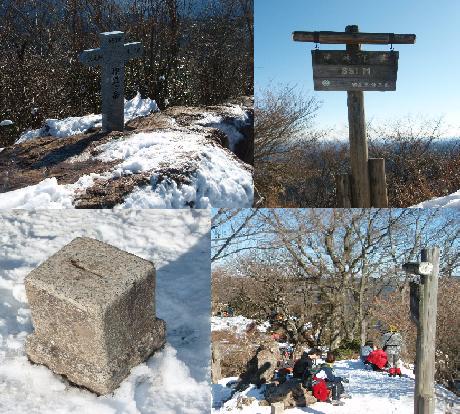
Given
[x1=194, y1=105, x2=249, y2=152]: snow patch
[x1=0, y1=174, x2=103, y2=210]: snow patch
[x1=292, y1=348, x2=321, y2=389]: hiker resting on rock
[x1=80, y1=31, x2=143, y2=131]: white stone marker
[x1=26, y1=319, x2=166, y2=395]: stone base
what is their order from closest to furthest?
[x1=26, y1=319, x2=166, y2=395]: stone base
[x1=292, y1=348, x2=321, y2=389]: hiker resting on rock
[x1=0, y1=174, x2=103, y2=210]: snow patch
[x1=194, y1=105, x2=249, y2=152]: snow patch
[x1=80, y1=31, x2=143, y2=131]: white stone marker

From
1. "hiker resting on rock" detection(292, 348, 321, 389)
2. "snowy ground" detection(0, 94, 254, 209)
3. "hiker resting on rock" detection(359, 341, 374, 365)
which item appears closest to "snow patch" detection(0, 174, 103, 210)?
"snowy ground" detection(0, 94, 254, 209)

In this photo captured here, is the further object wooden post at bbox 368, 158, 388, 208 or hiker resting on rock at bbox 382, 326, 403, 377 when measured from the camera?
wooden post at bbox 368, 158, 388, 208

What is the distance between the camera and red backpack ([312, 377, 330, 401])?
3.92 meters

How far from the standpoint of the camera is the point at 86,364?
2926 mm

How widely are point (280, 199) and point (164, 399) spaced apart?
218 cm

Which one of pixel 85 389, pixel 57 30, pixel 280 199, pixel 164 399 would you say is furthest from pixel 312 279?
pixel 57 30

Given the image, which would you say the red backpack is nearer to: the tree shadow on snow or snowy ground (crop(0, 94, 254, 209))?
the tree shadow on snow

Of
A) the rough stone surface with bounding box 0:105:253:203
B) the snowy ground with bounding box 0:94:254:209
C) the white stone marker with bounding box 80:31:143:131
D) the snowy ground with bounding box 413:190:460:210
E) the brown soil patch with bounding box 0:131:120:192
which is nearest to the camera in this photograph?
the snowy ground with bounding box 0:94:254:209

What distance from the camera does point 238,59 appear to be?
5.28m

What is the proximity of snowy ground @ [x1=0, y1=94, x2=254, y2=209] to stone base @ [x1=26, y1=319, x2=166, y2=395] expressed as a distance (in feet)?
4.75

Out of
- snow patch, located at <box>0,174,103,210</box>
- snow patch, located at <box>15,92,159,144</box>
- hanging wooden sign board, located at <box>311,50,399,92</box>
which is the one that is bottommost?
snow patch, located at <box>0,174,103,210</box>

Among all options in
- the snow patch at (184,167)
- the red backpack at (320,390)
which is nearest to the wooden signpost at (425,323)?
the red backpack at (320,390)

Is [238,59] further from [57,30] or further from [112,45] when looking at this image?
[57,30]

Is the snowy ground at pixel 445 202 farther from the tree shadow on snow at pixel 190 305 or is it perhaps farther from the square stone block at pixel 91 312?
the square stone block at pixel 91 312
